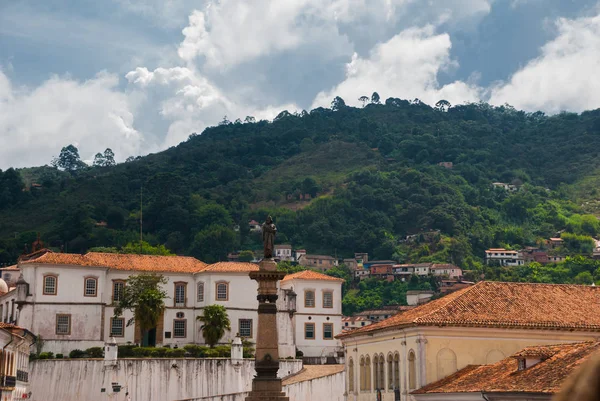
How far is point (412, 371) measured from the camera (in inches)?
1400

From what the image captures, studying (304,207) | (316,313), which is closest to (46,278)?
(316,313)

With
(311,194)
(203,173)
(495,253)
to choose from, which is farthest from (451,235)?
(203,173)

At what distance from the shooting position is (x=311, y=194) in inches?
6988

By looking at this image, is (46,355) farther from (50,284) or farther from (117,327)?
(117,327)

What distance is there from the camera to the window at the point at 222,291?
65.6 m

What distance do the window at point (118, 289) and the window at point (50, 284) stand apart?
14.3 feet

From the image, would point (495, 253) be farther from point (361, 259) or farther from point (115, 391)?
point (115, 391)

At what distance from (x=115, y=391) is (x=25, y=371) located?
263 inches

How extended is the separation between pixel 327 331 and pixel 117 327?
52.0 ft

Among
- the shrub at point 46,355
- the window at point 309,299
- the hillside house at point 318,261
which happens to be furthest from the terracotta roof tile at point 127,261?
the hillside house at point 318,261

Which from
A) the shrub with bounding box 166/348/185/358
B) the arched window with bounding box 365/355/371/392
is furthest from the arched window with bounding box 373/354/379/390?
the shrub with bounding box 166/348/185/358

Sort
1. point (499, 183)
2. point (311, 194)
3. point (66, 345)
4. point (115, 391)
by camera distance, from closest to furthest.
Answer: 1. point (115, 391)
2. point (66, 345)
3. point (311, 194)
4. point (499, 183)

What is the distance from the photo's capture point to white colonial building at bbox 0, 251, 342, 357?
6090 centimetres

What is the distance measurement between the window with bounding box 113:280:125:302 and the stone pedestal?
38.5 meters
